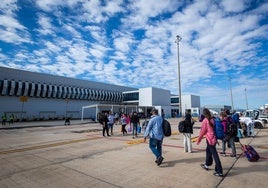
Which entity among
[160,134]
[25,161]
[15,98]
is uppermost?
[15,98]

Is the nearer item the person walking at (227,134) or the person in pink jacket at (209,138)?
the person in pink jacket at (209,138)

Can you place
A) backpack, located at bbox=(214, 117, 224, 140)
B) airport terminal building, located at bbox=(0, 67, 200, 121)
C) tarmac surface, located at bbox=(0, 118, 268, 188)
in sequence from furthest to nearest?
airport terminal building, located at bbox=(0, 67, 200, 121), backpack, located at bbox=(214, 117, 224, 140), tarmac surface, located at bbox=(0, 118, 268, 188)

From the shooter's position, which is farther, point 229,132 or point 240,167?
point 229,132

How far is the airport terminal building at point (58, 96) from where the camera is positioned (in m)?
37.2

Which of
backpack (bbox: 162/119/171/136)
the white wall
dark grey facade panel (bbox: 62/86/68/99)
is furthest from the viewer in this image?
the white wall

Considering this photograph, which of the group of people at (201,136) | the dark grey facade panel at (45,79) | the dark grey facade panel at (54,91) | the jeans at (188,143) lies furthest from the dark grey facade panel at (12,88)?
the jeans at (188,143)

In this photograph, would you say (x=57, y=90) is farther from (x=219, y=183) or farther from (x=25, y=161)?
(x=219, y=183)

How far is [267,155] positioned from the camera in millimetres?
6703

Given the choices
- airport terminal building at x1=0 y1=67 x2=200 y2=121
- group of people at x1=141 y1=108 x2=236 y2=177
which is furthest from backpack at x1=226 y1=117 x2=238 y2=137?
airport terminal building at x1=0 y1=67 x2=200 y2=121

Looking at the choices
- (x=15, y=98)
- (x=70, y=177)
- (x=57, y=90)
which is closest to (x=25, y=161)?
(x=70, y=177)

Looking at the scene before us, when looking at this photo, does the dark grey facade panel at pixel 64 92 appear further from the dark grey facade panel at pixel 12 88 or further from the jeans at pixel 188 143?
the jeans at pixel 188 143

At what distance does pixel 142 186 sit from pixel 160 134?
1.94 meters

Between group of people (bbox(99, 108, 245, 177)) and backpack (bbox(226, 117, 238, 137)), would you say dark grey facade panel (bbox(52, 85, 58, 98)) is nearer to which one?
group of people (bbox(99, 108, 245, 177))

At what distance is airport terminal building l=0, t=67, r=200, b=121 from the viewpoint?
3722 centimetres
